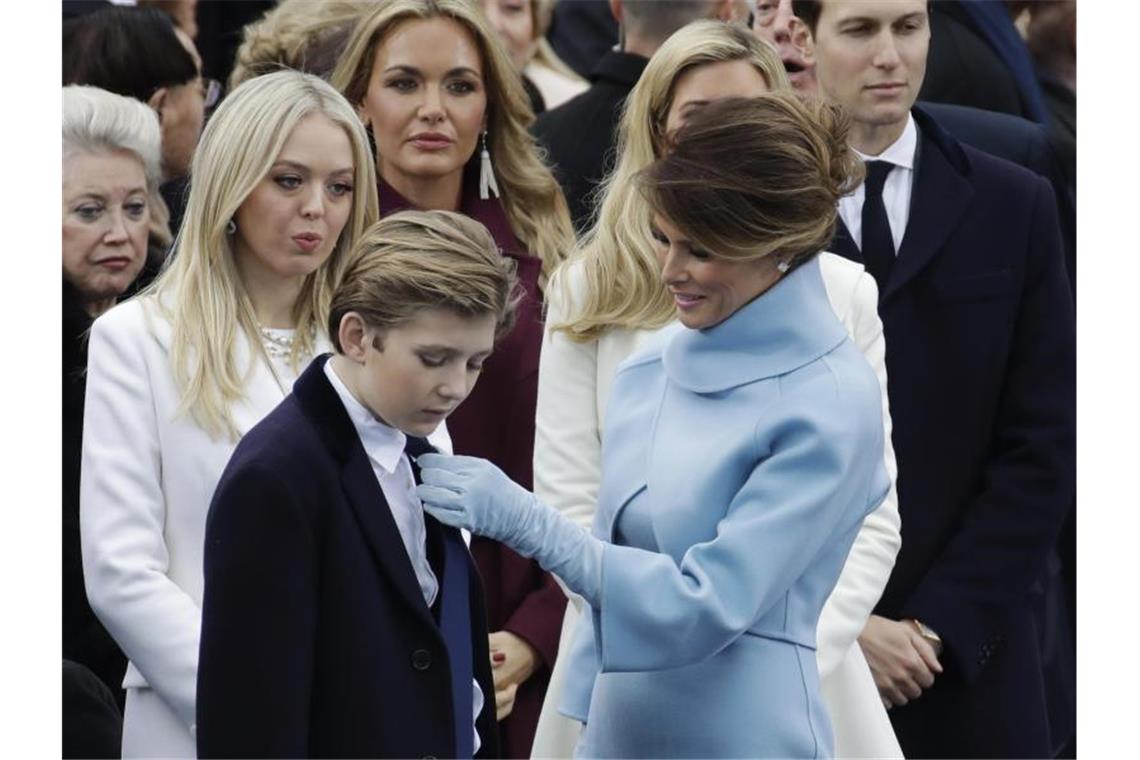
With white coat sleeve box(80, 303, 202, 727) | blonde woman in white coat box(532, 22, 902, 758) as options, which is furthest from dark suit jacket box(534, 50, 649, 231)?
white coat sleeve box(80, 303, 202, 727)

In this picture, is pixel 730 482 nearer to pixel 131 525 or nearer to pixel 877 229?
pixel 131 525

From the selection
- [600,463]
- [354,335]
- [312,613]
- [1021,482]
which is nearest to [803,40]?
[1021,482]

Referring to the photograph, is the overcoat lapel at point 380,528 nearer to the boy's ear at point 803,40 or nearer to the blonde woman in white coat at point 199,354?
the blonde woman in white coat at point 199,354

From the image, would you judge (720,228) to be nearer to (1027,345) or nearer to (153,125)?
(1027,345)

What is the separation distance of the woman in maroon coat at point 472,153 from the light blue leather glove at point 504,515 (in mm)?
1187

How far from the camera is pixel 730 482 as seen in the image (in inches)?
130

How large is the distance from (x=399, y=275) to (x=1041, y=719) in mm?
2161

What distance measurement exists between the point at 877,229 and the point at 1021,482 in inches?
24.0

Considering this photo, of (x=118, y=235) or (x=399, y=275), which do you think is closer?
(x=399, y=275)

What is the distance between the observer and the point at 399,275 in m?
3.19

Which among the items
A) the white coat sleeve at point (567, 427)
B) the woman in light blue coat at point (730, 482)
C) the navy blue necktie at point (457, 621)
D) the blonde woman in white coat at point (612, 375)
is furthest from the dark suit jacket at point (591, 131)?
the navy blue necktie at point (457, 621)

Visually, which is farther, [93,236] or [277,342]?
[93,236]

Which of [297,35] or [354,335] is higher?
[297,35]
